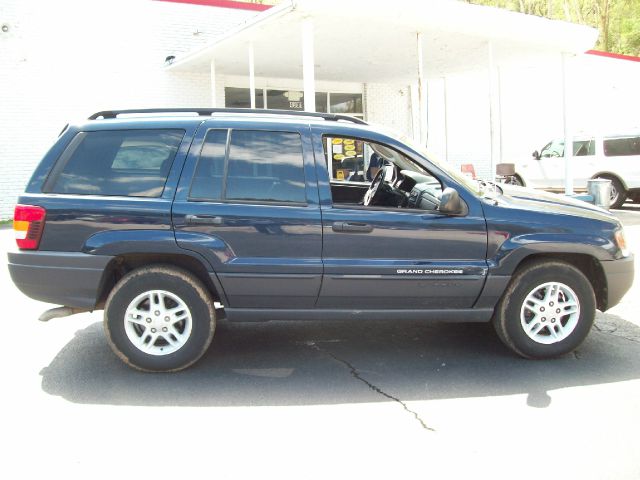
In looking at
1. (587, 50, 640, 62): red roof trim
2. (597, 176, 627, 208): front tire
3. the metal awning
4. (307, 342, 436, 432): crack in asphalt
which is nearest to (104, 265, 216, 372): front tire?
(307, 342, 436, 432): crack in asphalt

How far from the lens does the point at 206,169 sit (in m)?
4.31

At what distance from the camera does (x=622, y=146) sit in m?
15.2

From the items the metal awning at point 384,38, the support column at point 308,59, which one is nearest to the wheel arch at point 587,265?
the support column at point 308,59

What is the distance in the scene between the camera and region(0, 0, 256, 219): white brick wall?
13.7 m

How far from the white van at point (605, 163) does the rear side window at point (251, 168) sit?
12880 millimetres

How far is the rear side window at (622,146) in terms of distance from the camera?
594 inches

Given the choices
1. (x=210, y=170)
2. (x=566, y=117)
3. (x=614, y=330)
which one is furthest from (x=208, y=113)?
(x=566, y=117)

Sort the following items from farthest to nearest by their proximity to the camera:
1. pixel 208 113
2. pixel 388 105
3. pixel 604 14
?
pixel 604 14 < pixel 388 105 < pixel 208 113

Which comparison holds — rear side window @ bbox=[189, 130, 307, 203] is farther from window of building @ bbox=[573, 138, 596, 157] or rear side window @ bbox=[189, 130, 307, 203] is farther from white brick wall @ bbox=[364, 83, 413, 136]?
white brick wall @ bbox=[364, 83, 413, 136]

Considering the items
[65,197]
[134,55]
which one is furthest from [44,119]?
[65,197]

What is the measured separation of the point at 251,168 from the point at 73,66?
1171 centimetres

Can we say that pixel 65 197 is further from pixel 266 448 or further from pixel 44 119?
pixel 44 119

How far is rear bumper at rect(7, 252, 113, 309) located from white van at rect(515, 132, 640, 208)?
1389 centimetres

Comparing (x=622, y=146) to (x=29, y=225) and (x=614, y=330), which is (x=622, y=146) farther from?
(x=29, y=225)
